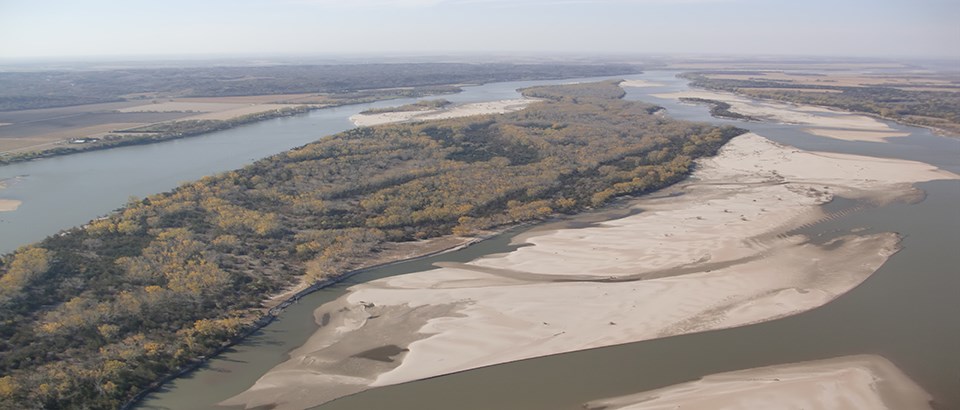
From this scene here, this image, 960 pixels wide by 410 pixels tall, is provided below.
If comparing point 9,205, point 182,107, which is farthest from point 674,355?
point 182,107

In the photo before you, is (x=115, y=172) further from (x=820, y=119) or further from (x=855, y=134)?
(x=820, y=119)

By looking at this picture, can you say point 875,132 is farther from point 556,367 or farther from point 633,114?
point 556,367

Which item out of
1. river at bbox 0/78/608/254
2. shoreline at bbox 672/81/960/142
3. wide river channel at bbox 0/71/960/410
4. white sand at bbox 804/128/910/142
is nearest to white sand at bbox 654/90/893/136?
white sand at bbox 804/128/910/142

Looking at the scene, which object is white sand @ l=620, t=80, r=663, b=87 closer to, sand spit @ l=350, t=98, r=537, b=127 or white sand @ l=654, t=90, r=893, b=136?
white sand @ l=654, t=90, r=893, b=136

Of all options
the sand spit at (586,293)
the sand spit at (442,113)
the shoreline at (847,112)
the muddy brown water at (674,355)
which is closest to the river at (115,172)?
the sand spit at (442,113)

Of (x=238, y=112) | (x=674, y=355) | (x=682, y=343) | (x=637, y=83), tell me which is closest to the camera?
(x=674, y=355)

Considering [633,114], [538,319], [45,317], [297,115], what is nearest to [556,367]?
[538,319]

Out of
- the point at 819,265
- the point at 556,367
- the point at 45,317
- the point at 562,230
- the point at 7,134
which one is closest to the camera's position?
the point at 556,367
